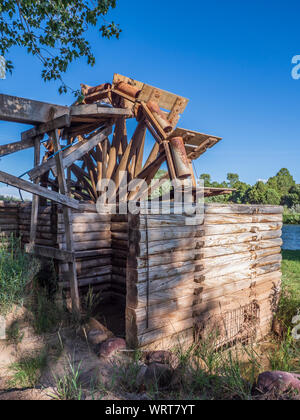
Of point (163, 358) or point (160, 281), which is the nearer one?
point (163, 358)

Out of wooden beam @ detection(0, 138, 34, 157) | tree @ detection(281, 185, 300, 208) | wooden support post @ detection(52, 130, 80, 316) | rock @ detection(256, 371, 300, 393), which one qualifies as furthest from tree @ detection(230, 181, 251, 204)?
rock @ detection(256, 371, 300, 393)

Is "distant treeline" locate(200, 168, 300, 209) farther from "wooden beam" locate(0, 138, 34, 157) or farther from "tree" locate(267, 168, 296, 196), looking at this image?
"wooden beam" locate(0, 138, 34, 157)

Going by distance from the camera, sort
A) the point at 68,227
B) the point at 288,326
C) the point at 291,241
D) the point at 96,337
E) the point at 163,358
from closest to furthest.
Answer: the point at 163,358, the point at 96,337, the point at 68,227, the point at 288,326, the point at 291,241

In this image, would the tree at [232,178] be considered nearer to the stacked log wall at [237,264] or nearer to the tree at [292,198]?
the tree at [292,198]

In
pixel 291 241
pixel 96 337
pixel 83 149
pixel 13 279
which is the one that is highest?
pixel 83 149

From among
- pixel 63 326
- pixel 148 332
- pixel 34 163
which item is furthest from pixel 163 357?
pixel 34 163

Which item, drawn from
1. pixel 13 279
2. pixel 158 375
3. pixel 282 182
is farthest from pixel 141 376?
pixel 282 182

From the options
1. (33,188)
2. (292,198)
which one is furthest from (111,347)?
(292,198)

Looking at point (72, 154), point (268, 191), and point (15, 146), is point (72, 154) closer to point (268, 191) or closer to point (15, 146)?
point (15, 146)

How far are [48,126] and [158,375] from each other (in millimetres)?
4178

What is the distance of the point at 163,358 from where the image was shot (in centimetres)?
359

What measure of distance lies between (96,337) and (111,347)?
477mm

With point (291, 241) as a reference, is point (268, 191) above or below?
above

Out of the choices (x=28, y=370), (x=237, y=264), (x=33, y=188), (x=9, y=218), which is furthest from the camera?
(x=9, y=218)
